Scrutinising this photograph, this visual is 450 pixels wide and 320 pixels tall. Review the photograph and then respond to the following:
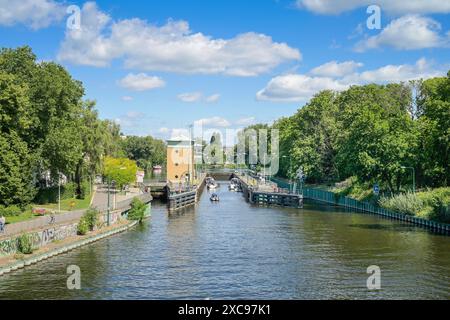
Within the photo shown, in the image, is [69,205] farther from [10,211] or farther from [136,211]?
[10,211]

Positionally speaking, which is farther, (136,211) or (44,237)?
(136,211)

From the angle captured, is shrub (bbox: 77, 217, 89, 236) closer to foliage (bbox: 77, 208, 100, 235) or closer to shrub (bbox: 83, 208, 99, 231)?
foliage (bbox: 77, 208, 100, 235)

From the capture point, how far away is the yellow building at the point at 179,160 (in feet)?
432

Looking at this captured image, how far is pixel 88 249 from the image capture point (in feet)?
175

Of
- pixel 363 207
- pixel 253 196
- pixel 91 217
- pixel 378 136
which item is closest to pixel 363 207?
pixel 363 207

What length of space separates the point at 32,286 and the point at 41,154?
3452cm

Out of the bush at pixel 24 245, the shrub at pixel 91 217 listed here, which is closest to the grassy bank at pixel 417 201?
the shrub at pixel 91 217

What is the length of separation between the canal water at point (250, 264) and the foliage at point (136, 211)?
4229mm

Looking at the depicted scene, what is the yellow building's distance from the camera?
13162cm

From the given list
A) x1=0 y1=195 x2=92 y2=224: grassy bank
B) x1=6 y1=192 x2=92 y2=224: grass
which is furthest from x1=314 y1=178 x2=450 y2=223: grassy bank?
x1=0 y1=195 x2=92 y2=224: grassy bank

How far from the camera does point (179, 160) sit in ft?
441

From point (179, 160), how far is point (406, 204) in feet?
221

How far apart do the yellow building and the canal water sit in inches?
2282

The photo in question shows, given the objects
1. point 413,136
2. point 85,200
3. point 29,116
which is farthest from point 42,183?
point 413,136
